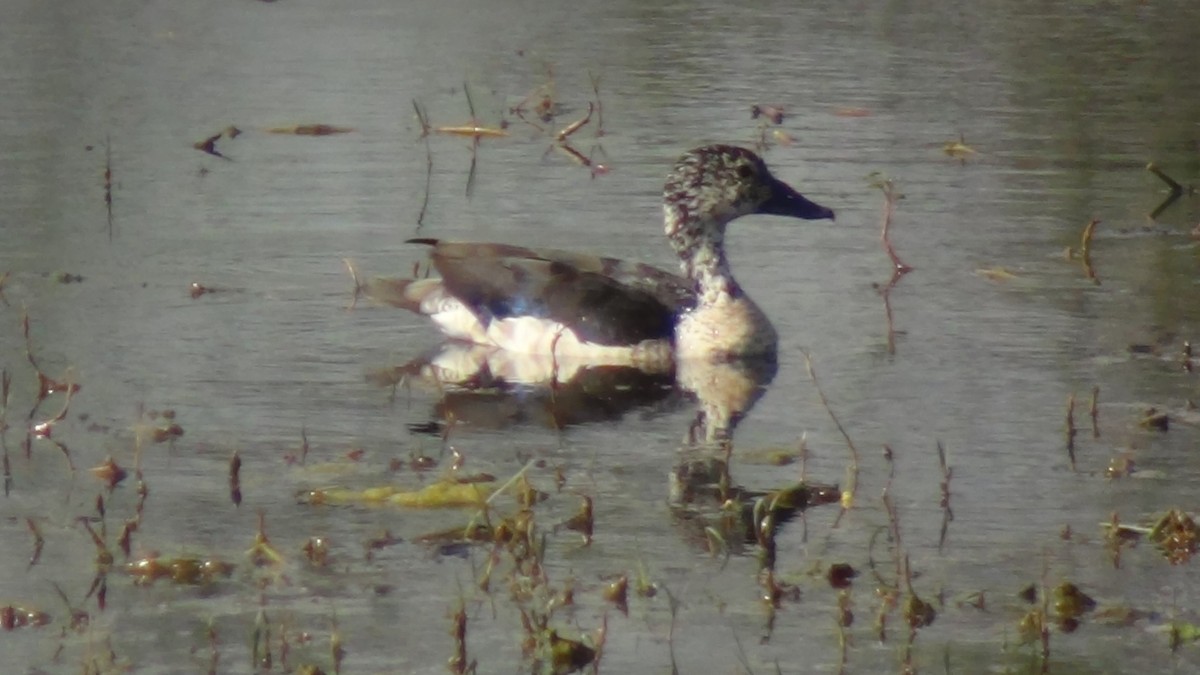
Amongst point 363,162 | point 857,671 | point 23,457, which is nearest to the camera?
point 857,671

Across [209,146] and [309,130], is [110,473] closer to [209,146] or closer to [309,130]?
[209,146]

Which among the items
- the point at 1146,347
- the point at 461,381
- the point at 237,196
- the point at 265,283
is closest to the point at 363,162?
the point at 237,196

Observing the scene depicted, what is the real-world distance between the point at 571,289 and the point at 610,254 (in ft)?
4.33

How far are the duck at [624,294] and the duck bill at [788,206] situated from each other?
Result: 1 cm

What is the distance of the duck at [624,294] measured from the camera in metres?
10.2

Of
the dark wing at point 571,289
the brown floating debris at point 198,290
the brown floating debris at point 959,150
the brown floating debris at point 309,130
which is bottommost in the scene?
the brown floating debris at point 309,130

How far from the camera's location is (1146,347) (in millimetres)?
9922

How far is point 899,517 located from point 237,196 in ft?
18.7

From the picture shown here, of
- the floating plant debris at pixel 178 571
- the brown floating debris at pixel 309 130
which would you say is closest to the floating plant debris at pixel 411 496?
the floating plant debris at pixel 178 571

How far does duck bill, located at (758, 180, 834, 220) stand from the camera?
10797 millimetres

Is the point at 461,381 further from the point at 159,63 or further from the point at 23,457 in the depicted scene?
the point at 159,63

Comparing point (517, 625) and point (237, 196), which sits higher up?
point (517, 625)

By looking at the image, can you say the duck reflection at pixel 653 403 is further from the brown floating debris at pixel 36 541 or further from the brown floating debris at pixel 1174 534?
the brown floating debris at pixel 36 541

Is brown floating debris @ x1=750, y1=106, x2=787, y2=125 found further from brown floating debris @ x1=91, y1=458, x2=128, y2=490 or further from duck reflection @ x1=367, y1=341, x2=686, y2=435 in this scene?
brown floating debris @ x1=91, y1=458, x2=128, y2=490
